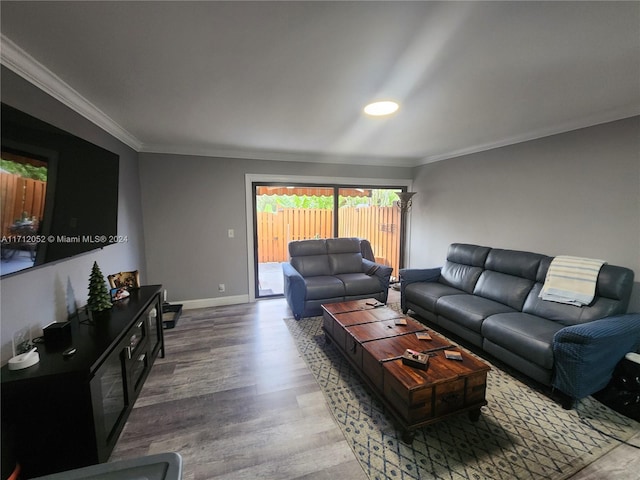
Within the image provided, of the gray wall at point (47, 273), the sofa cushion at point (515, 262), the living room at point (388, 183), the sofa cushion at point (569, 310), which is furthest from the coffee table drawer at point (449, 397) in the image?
the gray wall at point (47, 273)

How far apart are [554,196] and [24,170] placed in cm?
452

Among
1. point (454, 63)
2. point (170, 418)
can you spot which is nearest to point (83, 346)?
point (170, 418)

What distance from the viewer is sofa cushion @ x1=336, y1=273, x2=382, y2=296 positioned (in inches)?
148

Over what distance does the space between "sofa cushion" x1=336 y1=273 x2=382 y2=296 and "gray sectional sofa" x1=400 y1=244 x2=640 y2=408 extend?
40 centimetres

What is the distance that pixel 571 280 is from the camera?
2512mm

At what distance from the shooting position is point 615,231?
8.16 ft

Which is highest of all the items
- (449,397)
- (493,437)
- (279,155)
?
(279,155)

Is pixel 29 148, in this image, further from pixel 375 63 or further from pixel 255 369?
pixel 255 369

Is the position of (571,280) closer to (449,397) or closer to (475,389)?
(475,389)

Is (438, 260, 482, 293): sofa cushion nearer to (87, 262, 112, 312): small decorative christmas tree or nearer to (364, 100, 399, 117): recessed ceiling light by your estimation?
(364, 100, 399, 117): recessed ceiling light

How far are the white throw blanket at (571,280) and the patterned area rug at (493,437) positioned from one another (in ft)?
2.76

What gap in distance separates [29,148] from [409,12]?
2.09m

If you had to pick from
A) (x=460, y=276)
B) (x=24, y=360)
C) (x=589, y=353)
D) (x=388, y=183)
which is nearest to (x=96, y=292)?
(x=24, y=360)

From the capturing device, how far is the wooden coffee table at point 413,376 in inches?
65.3
